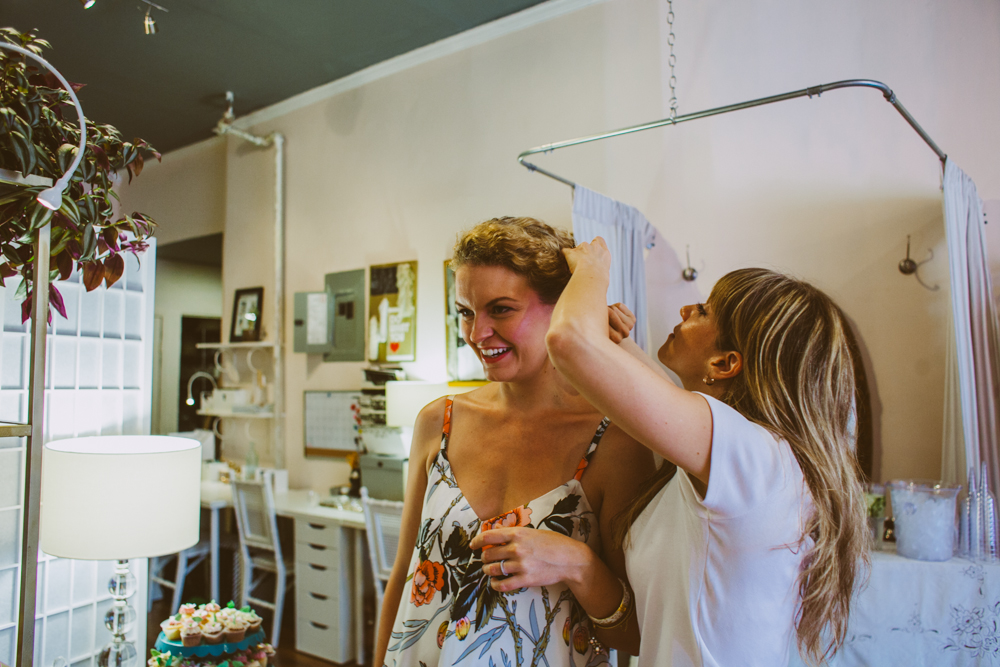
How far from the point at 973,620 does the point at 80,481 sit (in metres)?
2.71

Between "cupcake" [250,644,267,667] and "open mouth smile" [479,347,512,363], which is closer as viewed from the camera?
"open mouth smile" [479,347,512,363]

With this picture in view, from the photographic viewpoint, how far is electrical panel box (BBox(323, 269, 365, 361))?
4.54 meters

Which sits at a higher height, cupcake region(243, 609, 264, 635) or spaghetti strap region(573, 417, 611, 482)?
spaghetti strap region(573, 417, 611, 482)

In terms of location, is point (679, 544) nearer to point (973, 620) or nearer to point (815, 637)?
point (815, 637)

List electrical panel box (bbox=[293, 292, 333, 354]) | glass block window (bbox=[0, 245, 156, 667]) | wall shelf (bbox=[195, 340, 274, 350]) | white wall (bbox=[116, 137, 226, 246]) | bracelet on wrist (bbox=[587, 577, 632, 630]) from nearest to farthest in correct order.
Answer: bracelet on wrist (bbox=[587, 577, 632, 630]), glass block window (bbox=[0, 245, 156, 667]), electrical panel box (bbox=[293, 292, 333, 354]), wall shelf (bbox=[195, 340, 274, 350]), white wall (bbox=[116, 137, 226, 246])

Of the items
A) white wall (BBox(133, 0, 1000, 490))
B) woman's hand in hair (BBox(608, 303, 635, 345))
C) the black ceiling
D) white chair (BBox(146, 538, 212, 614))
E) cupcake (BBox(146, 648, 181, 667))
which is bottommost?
white chair (BBox(146, 538, 212, 614))

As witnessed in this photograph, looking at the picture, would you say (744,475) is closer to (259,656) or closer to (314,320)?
(259,656)

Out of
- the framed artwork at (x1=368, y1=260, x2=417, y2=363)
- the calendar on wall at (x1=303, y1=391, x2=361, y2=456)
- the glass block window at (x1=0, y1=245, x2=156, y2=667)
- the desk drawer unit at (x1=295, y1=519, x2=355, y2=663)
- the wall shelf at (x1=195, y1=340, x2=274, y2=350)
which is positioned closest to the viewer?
the glass block window at (x1=0, y1=245, x2=156, y2=667)

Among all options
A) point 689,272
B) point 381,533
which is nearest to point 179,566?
point 381,533

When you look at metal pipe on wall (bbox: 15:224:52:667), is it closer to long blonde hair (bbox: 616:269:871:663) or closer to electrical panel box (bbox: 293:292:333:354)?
long blonde hair (bbox: 616:269:871:663)

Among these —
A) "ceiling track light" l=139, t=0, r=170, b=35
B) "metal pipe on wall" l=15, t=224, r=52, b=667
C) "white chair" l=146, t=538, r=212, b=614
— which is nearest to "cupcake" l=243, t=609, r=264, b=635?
"metal pipe on wall" l=15, t=224, r=52, b=667

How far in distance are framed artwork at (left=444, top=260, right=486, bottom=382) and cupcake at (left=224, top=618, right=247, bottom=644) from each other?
78.3 inches

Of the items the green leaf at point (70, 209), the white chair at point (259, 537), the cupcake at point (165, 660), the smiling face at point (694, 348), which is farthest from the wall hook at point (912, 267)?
the white chair at point (259, 537)

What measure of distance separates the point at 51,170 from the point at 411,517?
3.11 feet
